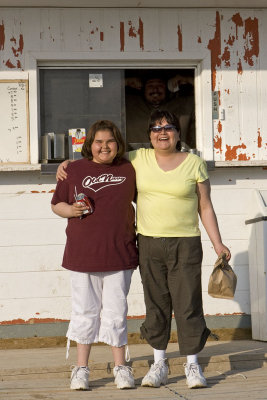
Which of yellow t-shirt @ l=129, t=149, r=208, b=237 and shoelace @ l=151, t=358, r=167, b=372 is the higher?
yellow t-shirt @ l=129, t=149, r=208, b=237

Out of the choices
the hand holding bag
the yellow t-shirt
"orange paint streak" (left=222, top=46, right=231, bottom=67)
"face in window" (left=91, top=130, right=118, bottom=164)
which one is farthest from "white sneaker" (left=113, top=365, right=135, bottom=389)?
"orange paint streak" (left=222, top=46, right=231, bottom=67)

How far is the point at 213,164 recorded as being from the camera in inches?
286

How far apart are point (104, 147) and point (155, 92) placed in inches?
99.9

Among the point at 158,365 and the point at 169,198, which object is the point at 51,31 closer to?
the point at 169,198

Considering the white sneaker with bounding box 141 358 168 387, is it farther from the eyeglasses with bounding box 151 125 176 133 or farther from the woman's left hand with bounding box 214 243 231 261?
the eyeglasses with bounding box 151 125 176 133

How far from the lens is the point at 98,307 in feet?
17.0

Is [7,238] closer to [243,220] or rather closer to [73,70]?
[73,70]

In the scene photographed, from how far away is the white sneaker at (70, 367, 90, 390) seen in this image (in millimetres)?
5055

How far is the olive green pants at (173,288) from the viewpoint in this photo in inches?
203

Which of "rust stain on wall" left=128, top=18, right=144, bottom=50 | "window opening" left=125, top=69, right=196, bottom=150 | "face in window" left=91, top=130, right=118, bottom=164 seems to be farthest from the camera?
"window opening" left=125, top=69, right=196, bottom=150

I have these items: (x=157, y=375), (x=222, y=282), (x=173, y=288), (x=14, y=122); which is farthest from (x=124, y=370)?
(x=14, y=122)

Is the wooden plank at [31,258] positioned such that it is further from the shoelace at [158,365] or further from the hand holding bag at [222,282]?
the hand holding bag at [222,282]

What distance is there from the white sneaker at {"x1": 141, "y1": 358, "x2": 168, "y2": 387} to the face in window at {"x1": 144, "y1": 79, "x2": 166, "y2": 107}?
2970mm

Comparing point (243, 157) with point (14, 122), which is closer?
point (14, 122)
